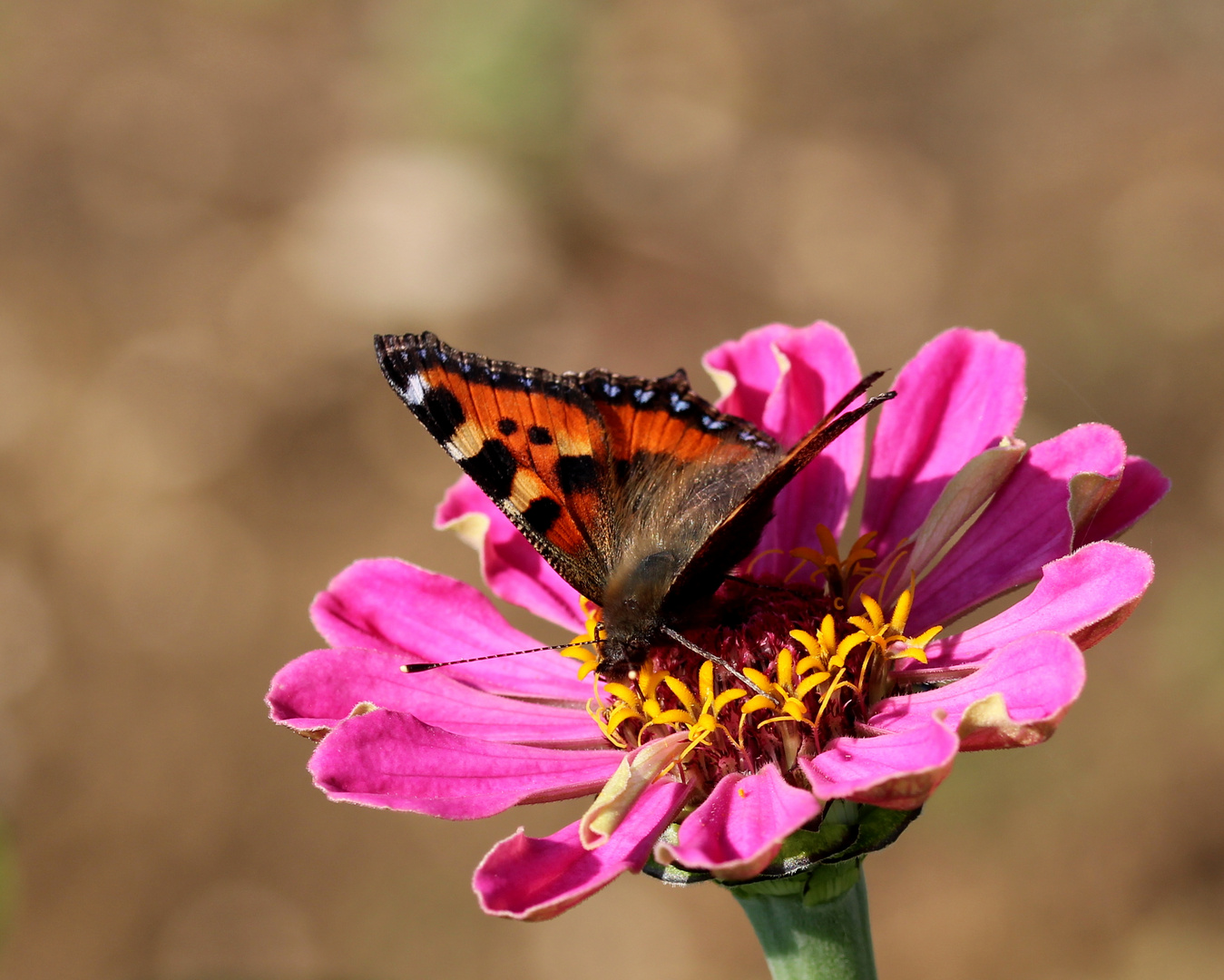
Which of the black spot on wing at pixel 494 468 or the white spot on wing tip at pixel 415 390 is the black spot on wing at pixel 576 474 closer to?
the black spot on wing at pixel 494 468

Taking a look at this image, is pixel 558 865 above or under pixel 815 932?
above

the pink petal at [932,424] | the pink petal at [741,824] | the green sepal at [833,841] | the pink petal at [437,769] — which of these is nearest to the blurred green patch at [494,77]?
the pink petal at [932,424]

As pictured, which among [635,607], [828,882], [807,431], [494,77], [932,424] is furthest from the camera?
[494,77]

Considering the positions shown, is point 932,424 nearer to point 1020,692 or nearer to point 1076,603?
point 1076,603

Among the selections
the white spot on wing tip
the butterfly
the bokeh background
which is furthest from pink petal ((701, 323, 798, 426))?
the bokeh background

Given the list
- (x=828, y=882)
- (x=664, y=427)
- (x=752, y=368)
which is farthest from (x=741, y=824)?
(x=752, y=368)

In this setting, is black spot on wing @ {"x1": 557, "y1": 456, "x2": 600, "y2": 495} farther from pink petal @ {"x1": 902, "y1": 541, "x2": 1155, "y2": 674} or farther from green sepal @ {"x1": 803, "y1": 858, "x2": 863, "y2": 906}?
green sepal @ {"x1": 803, "y1": 858, "x2": 863, "y2": 906}
